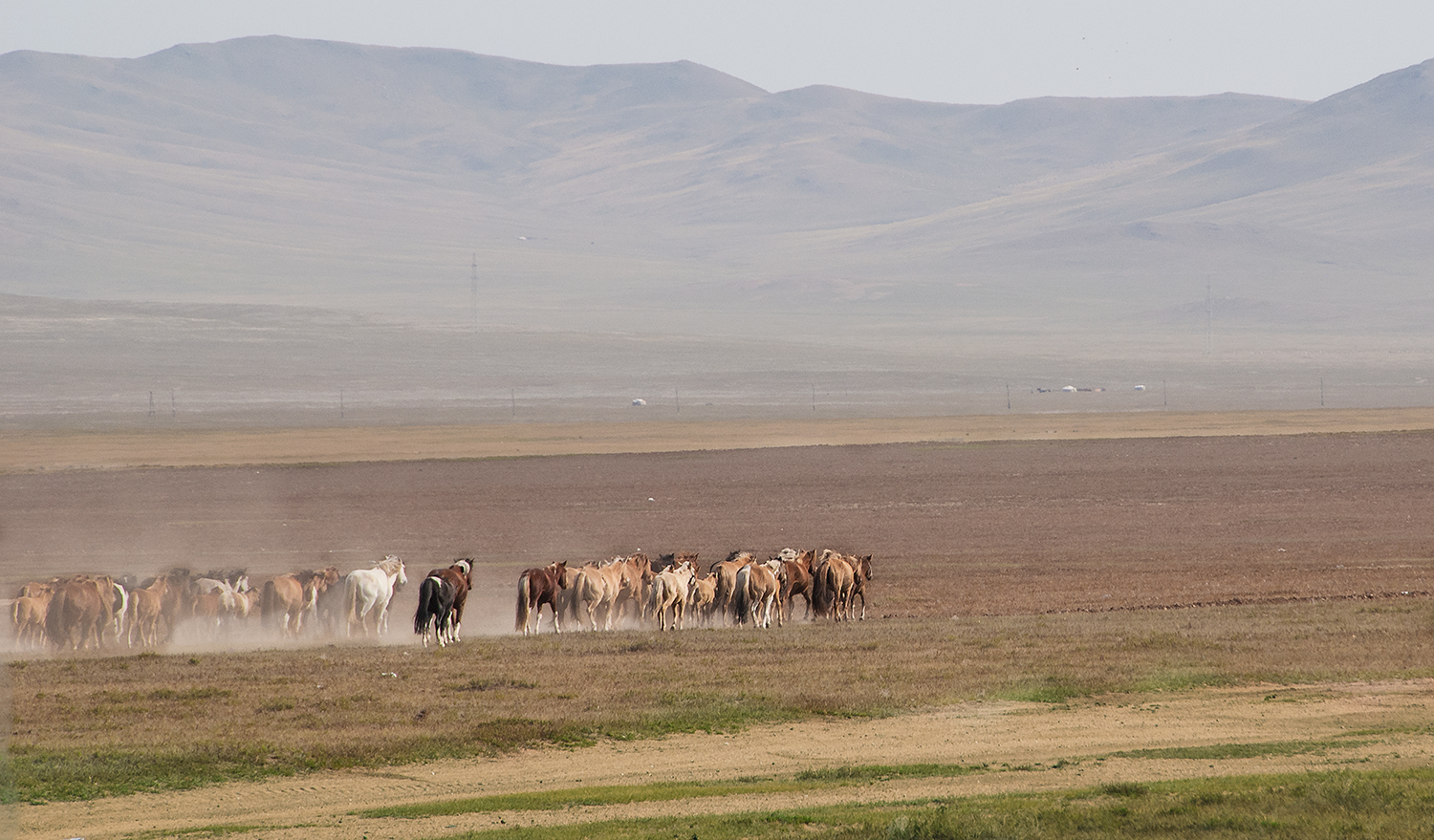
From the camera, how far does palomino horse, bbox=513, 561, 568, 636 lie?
22125 mm

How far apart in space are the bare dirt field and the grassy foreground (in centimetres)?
62

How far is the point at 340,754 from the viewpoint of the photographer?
13469mm

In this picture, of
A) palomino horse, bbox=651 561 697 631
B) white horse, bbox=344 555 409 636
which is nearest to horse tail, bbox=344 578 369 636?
white horse, bbox=344 555 409 636

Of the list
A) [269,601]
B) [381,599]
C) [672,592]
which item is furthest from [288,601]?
[672,592]

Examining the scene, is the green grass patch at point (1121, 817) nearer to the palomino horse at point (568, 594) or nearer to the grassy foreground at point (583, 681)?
the grassy foreground at point (583, 681)

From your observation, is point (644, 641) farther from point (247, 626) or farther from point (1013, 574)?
point (1013, 574)

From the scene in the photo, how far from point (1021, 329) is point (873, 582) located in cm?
14663

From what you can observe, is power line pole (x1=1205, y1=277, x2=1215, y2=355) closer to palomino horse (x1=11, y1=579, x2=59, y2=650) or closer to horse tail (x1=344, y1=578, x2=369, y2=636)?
horse tail (x1=344, y1=578, x2=369, y2=636)

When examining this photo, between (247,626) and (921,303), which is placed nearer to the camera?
(247,626)

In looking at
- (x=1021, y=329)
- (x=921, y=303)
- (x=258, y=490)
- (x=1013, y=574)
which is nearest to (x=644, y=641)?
(x=1013, y=574)

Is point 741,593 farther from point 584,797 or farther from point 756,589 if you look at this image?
point 584,797

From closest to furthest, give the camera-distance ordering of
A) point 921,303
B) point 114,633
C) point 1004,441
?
point 114,633, point 1004,441, point 921,303

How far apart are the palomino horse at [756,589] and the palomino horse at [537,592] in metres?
2.73

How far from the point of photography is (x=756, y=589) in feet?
74.3
